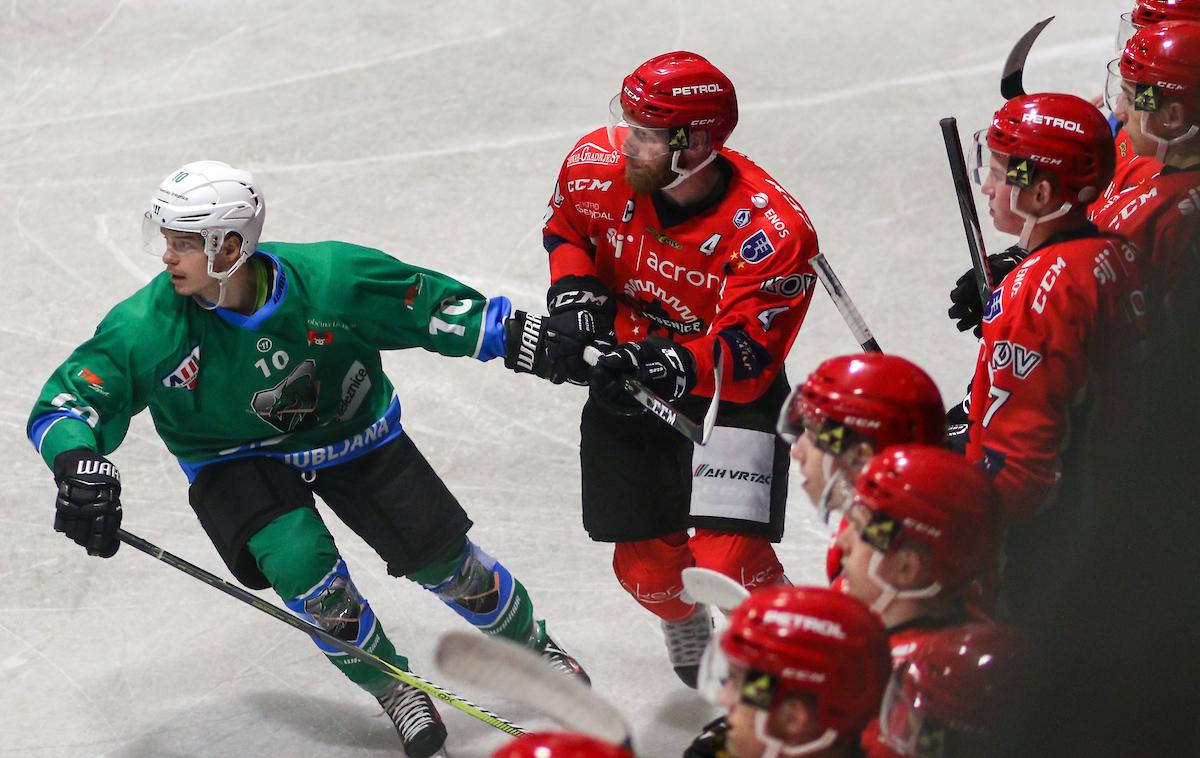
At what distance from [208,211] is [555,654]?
142 cm

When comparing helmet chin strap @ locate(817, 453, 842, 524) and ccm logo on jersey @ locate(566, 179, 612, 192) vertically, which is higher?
helmet chin strap @ locate(817, 453, 842, 524)

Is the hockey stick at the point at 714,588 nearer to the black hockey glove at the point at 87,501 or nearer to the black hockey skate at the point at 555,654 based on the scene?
the black hockey glove at the point at 87,501

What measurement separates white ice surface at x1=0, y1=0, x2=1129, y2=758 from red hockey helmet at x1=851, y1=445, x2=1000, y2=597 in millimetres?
1728

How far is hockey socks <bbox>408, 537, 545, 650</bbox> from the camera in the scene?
3.96m

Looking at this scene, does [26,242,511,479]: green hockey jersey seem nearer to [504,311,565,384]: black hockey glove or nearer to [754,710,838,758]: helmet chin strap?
[504,311,565,384]: black hockey glove

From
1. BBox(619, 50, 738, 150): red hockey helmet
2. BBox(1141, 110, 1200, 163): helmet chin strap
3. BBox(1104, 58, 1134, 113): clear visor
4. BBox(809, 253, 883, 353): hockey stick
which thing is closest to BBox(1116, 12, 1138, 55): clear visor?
BBox(1104, 58, 1134, 113): clear visor

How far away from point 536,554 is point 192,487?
46.8 inches

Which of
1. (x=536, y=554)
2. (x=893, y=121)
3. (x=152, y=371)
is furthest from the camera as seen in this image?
(x=893, y=121)

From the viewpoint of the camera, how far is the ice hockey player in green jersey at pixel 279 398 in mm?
3594

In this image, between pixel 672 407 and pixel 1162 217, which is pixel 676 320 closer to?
pixel 672 407

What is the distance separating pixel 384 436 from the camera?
13.0ft

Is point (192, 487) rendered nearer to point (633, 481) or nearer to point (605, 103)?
point (633, 481)

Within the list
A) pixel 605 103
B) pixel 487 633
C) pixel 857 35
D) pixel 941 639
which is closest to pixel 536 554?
pixel 487 633

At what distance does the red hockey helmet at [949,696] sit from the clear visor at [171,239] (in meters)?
2.00
